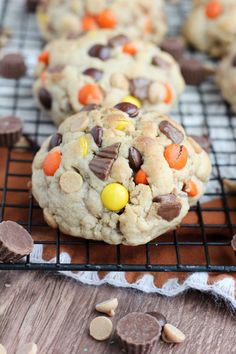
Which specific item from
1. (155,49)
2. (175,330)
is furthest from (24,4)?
(175,330)

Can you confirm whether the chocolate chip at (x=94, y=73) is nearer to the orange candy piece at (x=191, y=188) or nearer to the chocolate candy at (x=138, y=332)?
the orange candy piece at (x=191, y=188)

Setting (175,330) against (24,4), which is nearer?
(175,330)

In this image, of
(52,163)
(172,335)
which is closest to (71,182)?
(52,163)

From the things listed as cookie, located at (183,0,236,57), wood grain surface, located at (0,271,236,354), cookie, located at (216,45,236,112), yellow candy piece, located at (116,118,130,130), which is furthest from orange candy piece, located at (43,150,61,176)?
cookie, located at (183,0,236,57)

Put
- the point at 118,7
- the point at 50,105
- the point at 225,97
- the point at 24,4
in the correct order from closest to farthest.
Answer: the point at 50,105
the point at 225,97
the point at 118,7
the point at 24,4

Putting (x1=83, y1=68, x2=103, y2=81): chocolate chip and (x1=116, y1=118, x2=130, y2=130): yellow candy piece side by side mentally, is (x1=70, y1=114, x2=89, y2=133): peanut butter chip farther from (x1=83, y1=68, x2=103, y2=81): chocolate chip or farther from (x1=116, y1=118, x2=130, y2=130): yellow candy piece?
(x1=83, y1=68, x2=103, y2=81): chocolate chip

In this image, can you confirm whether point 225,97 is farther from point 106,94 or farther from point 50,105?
point 50,105

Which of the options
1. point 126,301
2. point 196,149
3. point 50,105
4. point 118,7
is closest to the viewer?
point 126,301
